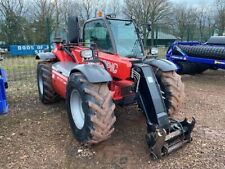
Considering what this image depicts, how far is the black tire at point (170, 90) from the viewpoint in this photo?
4.16m

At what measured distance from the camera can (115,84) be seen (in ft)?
14.0

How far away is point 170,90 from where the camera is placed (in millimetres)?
4164

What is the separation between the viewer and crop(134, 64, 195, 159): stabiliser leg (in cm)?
334

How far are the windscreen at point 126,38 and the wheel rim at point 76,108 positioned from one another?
987 mm

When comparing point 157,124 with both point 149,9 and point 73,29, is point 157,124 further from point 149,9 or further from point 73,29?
point 149,9

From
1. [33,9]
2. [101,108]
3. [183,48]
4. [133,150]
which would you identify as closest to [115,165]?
[133,150]

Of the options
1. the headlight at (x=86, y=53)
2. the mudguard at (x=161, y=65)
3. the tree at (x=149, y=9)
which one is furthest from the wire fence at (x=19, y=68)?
the tree at (x=149, y=9)

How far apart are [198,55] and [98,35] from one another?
504 centimetres

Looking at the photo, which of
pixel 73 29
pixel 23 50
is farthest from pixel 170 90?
pixel 23 50

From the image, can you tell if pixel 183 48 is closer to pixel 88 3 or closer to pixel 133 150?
pixel 133 150

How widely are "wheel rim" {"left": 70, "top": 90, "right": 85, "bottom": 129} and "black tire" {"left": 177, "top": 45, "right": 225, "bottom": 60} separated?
5.54m

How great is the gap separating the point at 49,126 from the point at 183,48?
242 inches

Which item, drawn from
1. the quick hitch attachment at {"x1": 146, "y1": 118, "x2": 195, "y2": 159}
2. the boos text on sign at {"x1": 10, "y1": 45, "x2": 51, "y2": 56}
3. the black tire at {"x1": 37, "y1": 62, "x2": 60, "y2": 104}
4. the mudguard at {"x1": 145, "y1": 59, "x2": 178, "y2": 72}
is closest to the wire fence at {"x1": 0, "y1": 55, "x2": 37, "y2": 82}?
the boos text on sign at {"x1": 10, "y1": 45, "x2": 51, "y2": 56}

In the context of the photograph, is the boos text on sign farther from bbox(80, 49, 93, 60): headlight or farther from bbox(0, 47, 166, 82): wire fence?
bbox(80, 49, 93, 60): headlight
